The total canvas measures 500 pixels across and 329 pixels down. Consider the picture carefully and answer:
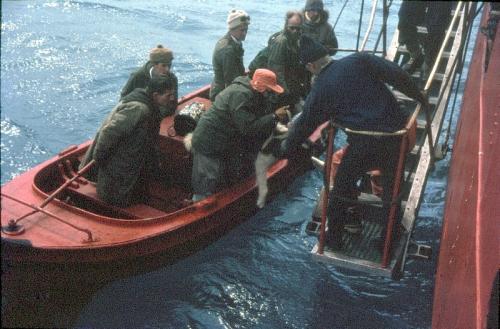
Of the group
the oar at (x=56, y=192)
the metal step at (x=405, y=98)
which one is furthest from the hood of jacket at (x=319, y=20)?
the oar at (x=56, y=192)

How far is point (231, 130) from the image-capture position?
588 cm

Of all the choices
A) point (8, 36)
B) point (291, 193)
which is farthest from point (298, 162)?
point (8, 36)

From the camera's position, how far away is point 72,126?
440 inches

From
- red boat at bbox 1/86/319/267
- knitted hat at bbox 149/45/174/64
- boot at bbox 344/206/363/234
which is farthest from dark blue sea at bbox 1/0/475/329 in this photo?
knitted hat at bbox 149/45/174/64

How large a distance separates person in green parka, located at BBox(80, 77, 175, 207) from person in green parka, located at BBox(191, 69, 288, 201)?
0.53 m

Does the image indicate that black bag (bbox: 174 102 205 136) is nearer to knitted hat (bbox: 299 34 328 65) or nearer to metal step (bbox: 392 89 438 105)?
metal step (bbox: 392 89 438 105)

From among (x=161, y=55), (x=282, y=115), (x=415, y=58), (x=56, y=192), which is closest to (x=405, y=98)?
(x=415, y=58)

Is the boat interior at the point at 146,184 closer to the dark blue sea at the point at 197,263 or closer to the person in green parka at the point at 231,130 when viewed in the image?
the person in green parka at the point at 231,130

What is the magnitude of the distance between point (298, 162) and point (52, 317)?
4.00 m

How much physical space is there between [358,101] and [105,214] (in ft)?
11.1

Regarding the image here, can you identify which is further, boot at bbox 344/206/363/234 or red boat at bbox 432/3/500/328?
boot at bbox 344/206/363/234

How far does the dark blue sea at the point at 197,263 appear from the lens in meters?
6.01

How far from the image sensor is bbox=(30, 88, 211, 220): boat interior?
598cm

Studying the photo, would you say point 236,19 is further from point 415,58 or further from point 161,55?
point 415,58
